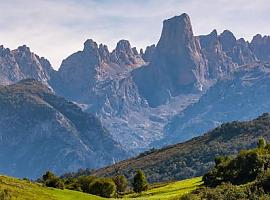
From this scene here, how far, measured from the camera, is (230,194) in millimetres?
63469

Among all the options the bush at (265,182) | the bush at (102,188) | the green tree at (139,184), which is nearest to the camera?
the bush at (265,182)

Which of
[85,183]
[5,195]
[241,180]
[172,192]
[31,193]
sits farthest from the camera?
[85,183]

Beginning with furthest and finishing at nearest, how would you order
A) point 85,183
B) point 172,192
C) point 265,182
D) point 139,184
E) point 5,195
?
point 85,183
point 139,184
point 172,192
point 5,195
point 265,182

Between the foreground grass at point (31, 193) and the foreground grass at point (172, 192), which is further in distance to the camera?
the foreground grass at point (172, 192)

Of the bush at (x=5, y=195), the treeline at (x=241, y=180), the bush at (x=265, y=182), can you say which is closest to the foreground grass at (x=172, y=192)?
the treeline at (x=241, y=180)

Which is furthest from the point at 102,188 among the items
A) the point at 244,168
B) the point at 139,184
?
the point at 244,168

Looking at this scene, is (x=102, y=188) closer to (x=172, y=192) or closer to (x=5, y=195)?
(x=172, y=192)

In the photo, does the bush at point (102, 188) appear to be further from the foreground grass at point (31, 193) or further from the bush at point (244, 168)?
the bush at point (244, 168)

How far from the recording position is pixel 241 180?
78.8 m

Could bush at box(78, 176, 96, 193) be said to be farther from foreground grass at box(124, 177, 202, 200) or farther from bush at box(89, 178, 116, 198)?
foreground grass at box(124, 177, 202, 200)

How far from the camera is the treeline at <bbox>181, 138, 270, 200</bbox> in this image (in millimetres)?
62938

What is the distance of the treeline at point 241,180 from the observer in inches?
2478

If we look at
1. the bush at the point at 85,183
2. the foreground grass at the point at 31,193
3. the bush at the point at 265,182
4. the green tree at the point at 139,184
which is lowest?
the bush at the point at 265,182

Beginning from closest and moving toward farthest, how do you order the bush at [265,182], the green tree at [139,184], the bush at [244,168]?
the bush at [265,182]
the bush at [244,168]
the green tree at [139,184]
